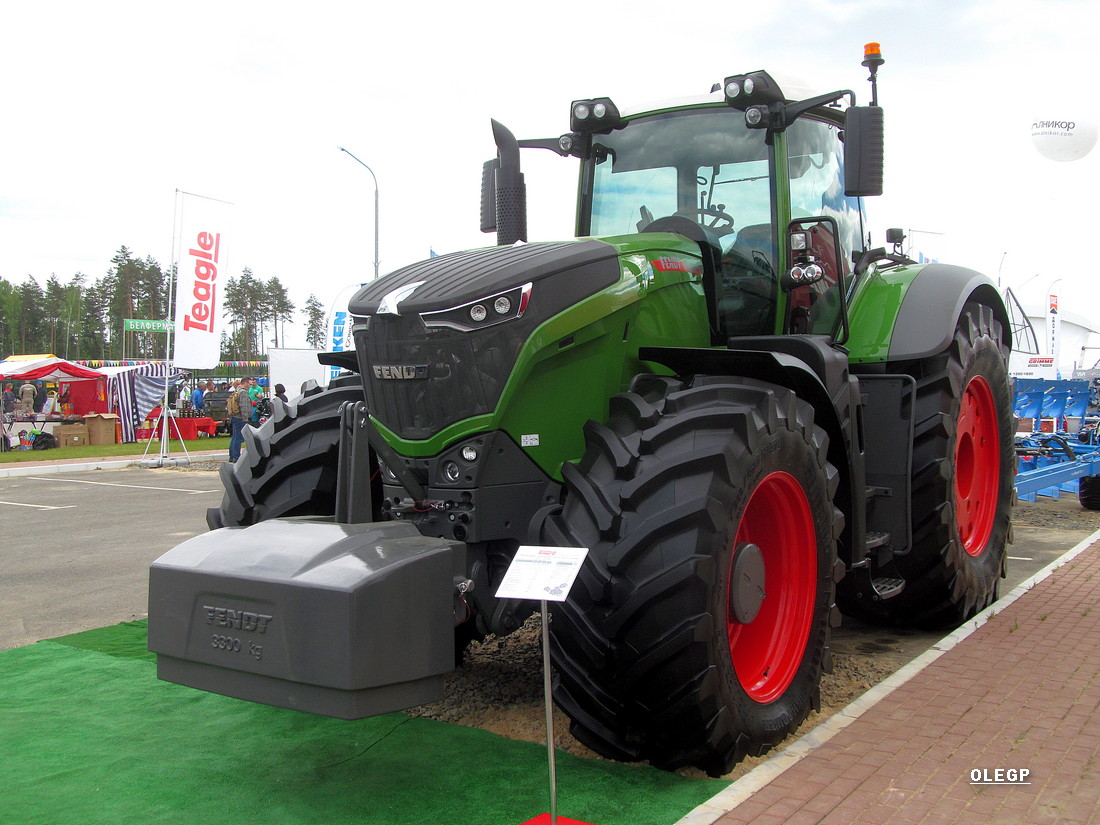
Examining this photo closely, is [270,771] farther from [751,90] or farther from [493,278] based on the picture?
[751,90]

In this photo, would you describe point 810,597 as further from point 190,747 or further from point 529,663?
point 190,747

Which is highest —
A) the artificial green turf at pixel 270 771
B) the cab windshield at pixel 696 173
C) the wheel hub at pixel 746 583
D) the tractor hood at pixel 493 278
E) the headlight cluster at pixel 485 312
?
the cab windshield at pixel 696 173

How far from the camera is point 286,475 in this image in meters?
4.38

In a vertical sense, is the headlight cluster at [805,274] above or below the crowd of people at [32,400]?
above

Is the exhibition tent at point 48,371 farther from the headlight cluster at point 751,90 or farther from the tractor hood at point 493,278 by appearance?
the headlight cluster at point 751,90

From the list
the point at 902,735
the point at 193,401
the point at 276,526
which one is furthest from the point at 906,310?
the point at 193,401

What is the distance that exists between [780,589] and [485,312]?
1.74 m

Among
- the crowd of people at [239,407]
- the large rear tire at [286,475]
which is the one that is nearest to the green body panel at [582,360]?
the large rear tire at [286,475]

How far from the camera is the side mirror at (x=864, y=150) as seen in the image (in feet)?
13.9

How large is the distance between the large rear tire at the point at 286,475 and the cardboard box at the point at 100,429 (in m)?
23.4

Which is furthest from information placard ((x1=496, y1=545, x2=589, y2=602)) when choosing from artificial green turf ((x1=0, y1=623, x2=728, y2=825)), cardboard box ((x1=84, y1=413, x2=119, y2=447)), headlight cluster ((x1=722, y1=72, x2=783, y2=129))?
cardboard box ((x1=84, y1=413, x2=119, y2=447))

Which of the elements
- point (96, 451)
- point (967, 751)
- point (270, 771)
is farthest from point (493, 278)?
point (96, 451)

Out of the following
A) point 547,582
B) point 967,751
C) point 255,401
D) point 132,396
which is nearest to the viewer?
point 547,582

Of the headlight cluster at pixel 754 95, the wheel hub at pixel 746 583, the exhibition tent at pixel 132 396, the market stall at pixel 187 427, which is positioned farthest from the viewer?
the exhibition tent at pixel 132 396
